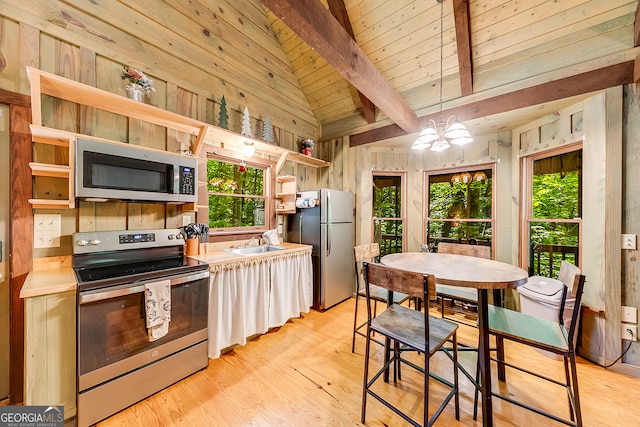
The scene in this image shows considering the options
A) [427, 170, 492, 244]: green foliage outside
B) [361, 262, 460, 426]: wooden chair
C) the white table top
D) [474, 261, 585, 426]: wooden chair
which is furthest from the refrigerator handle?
[474, 261, 585, 426]: wooden chair

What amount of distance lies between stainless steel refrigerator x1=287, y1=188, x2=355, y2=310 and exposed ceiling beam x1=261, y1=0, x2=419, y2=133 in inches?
52.5

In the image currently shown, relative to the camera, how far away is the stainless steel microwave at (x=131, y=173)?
1.68 meters

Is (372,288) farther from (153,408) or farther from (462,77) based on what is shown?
(462,77)

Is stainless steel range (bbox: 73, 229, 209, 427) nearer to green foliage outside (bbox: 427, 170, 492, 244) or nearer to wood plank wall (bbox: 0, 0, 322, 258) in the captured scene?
wood plank wall (bbox: 0, 0, 322, 258)

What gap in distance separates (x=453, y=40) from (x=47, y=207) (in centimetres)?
403

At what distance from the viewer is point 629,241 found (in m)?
2.03

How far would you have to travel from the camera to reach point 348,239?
12.0ft

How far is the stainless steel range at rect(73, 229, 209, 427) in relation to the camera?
1.47 m

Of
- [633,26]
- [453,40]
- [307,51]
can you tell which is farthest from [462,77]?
[307,51]

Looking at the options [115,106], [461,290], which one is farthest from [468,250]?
[115,106]

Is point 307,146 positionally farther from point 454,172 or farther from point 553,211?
point 553,211

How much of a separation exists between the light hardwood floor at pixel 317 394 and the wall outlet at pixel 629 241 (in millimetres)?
1074

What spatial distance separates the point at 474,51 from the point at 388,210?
226 cm

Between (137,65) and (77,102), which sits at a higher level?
(137,65)
